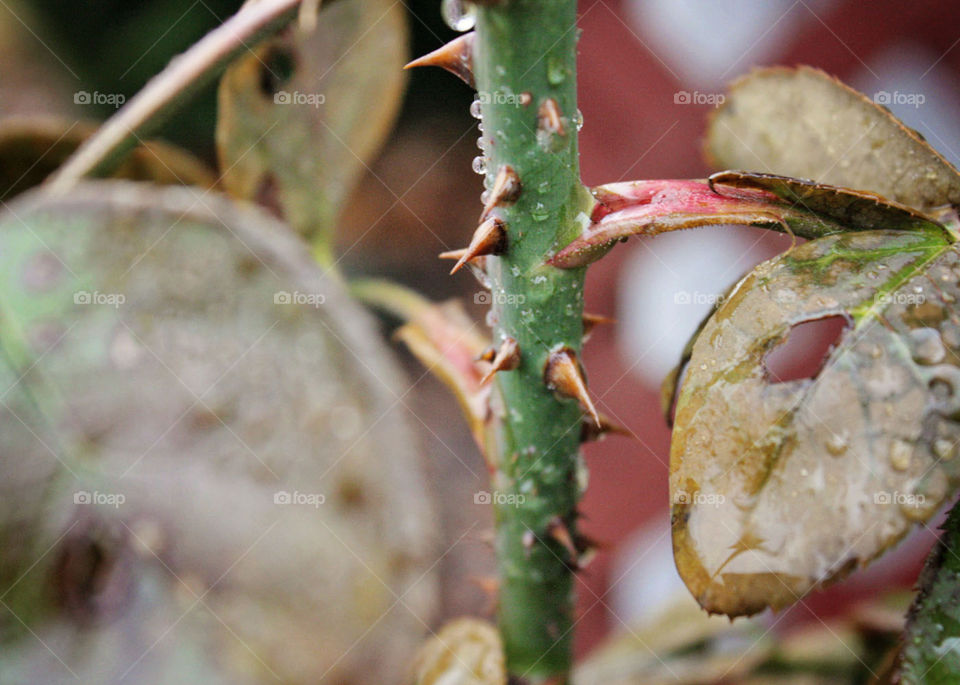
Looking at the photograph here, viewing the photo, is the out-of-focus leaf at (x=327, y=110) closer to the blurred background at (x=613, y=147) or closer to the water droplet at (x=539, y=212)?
the blurred background at (x=613, y=147)

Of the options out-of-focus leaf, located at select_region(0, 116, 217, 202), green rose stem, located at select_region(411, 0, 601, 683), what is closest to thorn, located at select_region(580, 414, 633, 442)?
green rose stem, located at select_region(411, 0, 601, 683)

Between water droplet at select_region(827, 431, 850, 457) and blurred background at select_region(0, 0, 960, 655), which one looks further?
blurred background at select_region(0, 0, 960, 655)

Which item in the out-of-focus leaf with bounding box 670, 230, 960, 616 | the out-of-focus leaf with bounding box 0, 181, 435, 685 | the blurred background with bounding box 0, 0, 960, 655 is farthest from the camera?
the blurred background with bounding box 0, 0, 960, 655

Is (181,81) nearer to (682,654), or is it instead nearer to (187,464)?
(187,464)

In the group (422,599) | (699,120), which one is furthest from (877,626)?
(699,120)

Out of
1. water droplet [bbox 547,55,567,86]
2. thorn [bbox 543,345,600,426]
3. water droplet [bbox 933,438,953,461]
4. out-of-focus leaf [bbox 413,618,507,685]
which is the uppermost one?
water droplet [bbox 547,55,567,86]

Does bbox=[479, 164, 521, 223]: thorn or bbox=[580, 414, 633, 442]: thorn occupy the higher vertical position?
bbox=[479, 164, 521, 223]: thorn

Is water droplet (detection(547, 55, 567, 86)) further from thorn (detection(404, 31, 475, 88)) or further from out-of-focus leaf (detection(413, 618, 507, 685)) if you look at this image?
out-of-focus leaf (detection(413, 618, 507, 685))

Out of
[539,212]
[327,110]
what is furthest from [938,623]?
[327,110]
